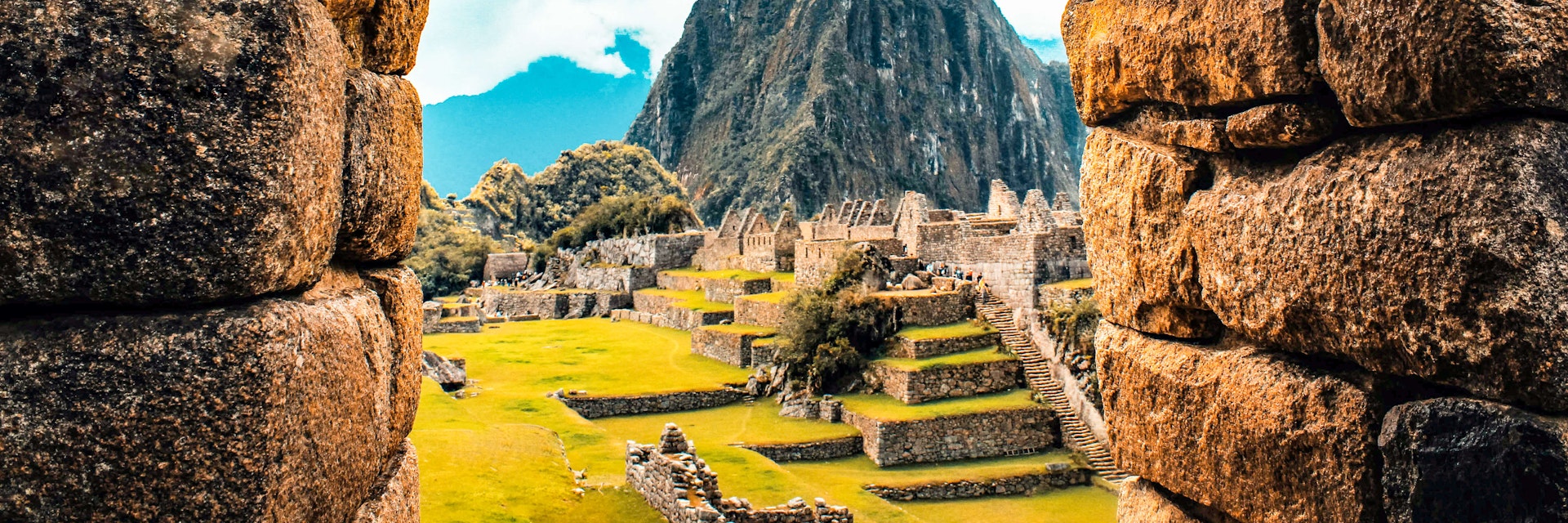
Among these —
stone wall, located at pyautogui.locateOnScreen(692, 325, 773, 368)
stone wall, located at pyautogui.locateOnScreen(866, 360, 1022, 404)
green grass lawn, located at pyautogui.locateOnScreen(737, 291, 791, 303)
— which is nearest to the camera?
stone wall, located at pyautogui.locateOnScreen(866, 360, 1022, 404)

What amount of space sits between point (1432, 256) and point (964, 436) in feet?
68.7

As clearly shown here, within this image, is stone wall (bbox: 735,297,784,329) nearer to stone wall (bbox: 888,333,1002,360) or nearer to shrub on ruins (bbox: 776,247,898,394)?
shrub on ruins (bbox: 776,247,898,394)

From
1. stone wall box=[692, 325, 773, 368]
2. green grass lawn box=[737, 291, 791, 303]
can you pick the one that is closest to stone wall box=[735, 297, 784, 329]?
green grass lawn box=[737, 291, 791, 303]

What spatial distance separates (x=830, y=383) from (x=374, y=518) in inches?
955

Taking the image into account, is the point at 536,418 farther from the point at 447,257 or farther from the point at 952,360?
the point at 447,257

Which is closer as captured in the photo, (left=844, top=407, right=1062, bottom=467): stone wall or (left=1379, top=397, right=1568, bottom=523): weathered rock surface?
(left=1379, top=397, right=1568, bottom=523): weathered rock surface

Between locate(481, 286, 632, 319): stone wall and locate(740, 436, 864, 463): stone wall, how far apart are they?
29.3 m

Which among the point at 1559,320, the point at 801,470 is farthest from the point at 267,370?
the point at 801,470

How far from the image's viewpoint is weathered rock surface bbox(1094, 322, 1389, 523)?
9.26ft

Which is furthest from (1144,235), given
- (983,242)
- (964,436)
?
(983,242)

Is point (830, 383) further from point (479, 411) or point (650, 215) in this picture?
point (650, 215)

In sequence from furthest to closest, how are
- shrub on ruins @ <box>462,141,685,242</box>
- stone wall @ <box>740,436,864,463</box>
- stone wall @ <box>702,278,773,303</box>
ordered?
shrub on ruins @ <box>462,141,685,242</box>
stone wall @ <box>702,278,773,303</box>
stone wall @ <box>740,436,864,463</box>

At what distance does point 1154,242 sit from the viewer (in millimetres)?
3574

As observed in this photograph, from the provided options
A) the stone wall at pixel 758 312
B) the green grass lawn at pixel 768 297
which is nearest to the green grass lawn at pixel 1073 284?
the stone wall at pixel 758 312
